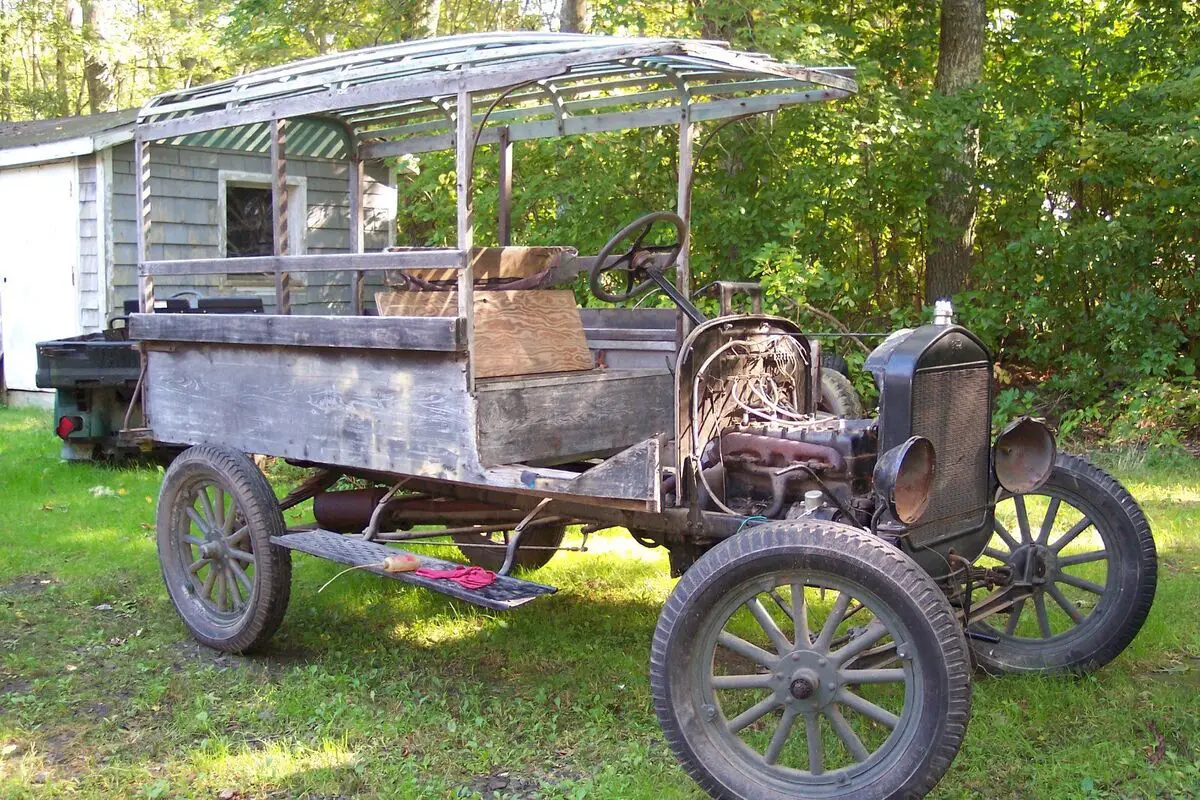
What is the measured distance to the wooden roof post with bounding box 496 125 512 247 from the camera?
5.52 meters

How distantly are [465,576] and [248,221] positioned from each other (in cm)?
907

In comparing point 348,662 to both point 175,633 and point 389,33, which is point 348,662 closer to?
point 175,633

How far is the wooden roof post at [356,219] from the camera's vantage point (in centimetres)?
591

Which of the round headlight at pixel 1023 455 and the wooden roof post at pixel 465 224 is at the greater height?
the wooden roof post at pixel 465 224

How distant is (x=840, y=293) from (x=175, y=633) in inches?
286

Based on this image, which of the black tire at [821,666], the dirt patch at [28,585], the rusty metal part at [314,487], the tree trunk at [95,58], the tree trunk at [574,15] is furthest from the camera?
the tree trunk at [95,58]

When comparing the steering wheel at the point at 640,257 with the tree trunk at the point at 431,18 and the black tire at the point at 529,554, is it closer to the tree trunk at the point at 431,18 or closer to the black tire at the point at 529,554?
the black tire at the point at 529,554

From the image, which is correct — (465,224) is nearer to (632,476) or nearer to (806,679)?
(632,476)

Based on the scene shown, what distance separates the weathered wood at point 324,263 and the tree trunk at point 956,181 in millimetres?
7409

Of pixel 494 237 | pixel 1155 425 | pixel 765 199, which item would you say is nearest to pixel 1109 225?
pixel 1155 425

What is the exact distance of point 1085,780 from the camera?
11.2ft

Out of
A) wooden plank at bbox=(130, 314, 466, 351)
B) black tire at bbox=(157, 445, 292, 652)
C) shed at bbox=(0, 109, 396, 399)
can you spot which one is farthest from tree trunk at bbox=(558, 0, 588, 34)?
black tire at bbox=(157, 445, 292, 652)

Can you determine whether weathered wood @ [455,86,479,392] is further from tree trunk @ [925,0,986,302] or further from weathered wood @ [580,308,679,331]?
tree trunk @ [925,0,986,302]

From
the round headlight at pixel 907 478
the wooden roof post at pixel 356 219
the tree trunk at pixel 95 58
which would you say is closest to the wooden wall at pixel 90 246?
the wooden roof post at pixel 356 219
